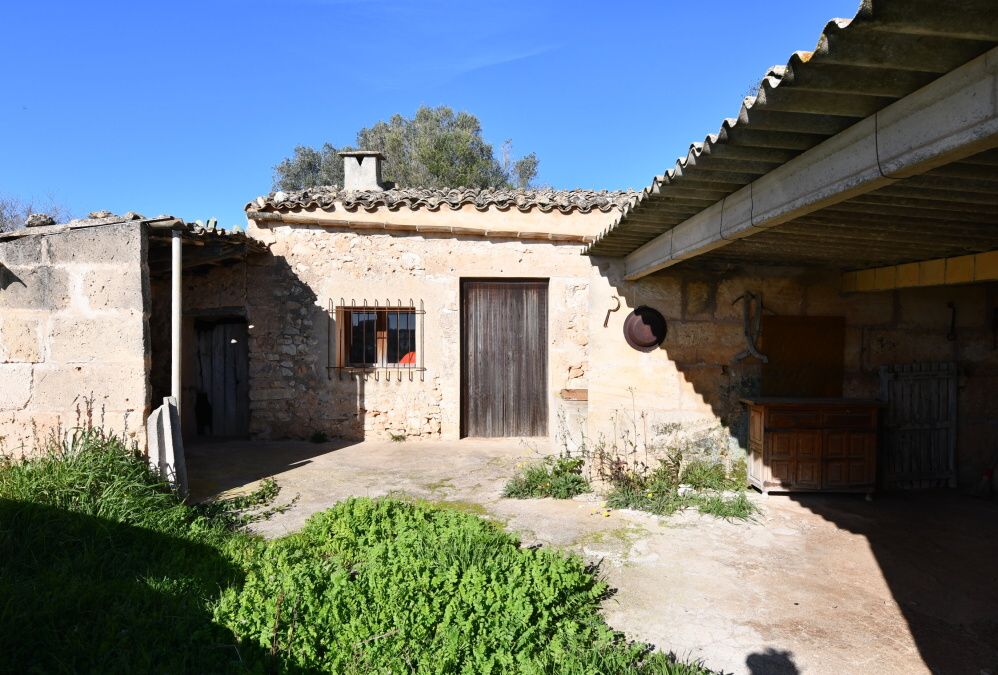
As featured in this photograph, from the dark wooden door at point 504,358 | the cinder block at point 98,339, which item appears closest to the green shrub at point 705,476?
the dark wooden door at point 504,358

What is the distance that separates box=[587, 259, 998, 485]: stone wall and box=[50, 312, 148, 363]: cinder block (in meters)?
4.37

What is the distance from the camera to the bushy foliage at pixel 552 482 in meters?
5.77

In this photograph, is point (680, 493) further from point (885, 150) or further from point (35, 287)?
point (35, 287)

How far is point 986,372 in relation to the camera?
630 cm

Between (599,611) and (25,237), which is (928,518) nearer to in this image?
(599,611)

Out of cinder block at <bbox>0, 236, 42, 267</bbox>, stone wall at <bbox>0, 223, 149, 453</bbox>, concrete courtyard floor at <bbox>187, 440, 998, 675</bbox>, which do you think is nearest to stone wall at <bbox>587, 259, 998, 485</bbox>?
concrete courtyard floor at <bbox>187, 440, 998, 675</bbox>

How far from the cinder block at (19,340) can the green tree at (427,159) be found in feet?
45.3

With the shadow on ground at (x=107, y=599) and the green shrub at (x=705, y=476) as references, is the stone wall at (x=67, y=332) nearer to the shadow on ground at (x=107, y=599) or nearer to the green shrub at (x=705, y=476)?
the shadow on ground at (x=107, y=599)

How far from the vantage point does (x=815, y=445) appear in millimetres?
5676

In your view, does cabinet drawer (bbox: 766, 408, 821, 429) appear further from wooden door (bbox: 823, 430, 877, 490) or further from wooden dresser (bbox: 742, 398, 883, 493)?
wooden door (bbox: 823, 430, 877, 490)

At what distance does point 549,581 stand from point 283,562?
69.5 inches

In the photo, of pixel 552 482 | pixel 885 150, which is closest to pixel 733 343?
pixel 552 482

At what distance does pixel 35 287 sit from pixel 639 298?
18.8ft

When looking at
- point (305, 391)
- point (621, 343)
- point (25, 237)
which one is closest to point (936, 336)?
point (621, 343)
